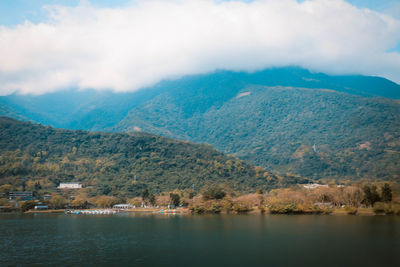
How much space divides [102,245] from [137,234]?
1289 centimetres

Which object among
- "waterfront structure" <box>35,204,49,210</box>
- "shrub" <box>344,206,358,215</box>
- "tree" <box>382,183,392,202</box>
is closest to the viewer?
"tree" <box>382,183,392,202</box>

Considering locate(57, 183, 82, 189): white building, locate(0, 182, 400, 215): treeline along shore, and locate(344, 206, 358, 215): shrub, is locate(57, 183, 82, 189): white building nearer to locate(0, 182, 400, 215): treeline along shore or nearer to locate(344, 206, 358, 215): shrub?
locate(0, 182, 400, 215): treeline along shore

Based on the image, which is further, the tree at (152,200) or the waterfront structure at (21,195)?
the waterfront structure at (21,195)

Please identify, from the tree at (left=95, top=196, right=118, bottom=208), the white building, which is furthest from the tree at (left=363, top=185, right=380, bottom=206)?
the white building

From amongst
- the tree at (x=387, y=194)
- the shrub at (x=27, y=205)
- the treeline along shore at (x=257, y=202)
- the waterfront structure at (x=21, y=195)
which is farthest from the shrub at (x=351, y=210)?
the waterfront structure at (x=21, y=195)

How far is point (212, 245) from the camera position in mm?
60281

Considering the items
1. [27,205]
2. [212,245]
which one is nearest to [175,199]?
[27,205]

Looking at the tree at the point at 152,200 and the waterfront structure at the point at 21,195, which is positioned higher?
the waterfront structure at the point at 21,195

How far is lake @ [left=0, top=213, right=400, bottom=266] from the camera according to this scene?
163 feet

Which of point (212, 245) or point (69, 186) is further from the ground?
point (69, 186)

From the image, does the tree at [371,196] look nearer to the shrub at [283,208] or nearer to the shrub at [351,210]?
the shrub at [351,210]

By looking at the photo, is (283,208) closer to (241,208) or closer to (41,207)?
(241,208)

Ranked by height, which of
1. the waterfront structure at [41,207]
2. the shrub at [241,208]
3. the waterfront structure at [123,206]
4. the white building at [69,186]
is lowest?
the shrub at [241,208]

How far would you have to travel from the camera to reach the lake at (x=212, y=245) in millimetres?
49750
